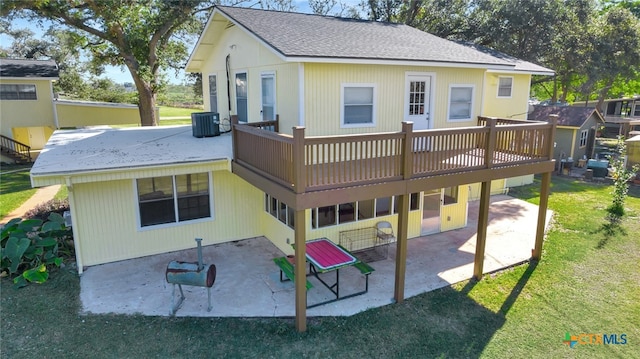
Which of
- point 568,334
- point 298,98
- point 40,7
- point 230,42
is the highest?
point 40,7

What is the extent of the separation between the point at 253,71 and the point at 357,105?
2.98 meters

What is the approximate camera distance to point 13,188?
55.6ft

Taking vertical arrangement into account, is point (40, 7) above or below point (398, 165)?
above

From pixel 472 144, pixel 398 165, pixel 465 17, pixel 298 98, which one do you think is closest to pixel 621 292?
pixel 472 144

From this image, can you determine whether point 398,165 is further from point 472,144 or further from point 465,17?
point 465,17

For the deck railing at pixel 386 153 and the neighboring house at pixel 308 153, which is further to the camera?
the neighboring house at pixel 308 153

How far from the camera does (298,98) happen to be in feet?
28.0

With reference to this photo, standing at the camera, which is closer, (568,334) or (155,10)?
(568,334)

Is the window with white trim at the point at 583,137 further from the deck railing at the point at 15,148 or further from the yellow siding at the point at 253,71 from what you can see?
the deck railing at the point at 15,148

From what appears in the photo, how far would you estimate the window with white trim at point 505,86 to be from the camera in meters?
15.9

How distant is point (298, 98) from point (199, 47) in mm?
6181

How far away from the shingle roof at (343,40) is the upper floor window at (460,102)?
82 centimetres

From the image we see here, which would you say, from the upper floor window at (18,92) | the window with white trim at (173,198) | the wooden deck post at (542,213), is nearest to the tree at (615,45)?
the wooden deck post at (542,213)

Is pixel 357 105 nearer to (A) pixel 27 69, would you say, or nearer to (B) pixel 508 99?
(B) pixel 508 99
